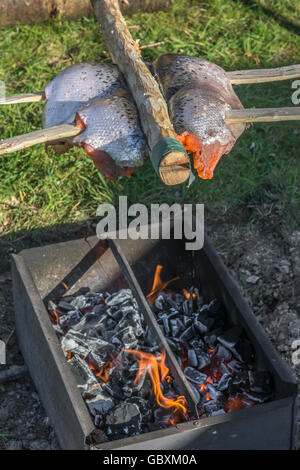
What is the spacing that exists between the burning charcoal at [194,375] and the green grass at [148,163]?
1.56m

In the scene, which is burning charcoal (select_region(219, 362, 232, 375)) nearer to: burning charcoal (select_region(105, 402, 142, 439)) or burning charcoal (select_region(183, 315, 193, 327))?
burning charcoal (select_region(183, 315, 193, 327))

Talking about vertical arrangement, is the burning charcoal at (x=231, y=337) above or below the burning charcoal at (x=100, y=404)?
above

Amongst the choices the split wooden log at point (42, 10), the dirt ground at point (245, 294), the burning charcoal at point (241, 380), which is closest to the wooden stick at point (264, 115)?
the burning charcoal at point (241, 380)

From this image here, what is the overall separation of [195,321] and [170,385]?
0.45 m

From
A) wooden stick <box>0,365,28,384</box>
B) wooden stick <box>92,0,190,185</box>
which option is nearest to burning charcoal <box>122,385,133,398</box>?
wooden stick <box>0,365,28,384</box>

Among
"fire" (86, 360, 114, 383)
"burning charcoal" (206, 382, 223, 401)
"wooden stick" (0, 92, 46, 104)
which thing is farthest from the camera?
"fire" (86, 360, 114, 383)

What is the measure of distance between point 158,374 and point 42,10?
11.2ft

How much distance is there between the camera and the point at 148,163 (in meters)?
4.71

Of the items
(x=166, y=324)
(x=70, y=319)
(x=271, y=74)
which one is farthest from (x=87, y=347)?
(x=271, y=74)

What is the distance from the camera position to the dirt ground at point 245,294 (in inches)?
137

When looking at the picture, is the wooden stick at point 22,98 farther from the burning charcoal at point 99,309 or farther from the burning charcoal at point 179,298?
the burning charcoal at point 179,298

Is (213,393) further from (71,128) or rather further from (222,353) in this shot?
(71,128)

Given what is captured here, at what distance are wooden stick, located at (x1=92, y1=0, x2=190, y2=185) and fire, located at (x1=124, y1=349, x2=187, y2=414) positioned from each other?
92 cm

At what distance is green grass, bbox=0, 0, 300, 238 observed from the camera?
448 cm
